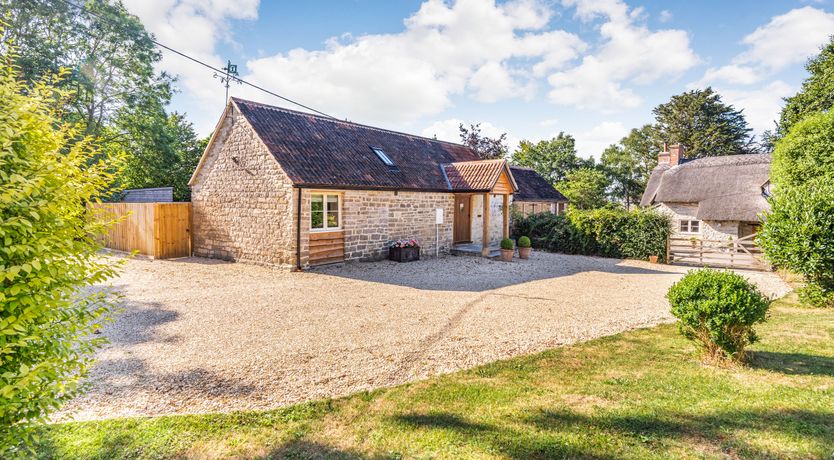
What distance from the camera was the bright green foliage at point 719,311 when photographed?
211 inches

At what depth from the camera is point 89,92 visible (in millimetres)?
22812

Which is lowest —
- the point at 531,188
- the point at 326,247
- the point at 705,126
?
the point at 326,247

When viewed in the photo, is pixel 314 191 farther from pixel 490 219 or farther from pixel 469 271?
pixel 490 219

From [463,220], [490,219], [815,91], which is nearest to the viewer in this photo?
[463,220]

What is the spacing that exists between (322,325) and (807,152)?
48.4ft

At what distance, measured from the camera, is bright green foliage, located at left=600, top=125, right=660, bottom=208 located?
145 feet

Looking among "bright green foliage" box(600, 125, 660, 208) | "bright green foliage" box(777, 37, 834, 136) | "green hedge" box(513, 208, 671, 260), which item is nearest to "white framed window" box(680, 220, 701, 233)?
"bright green foliage" box(777, 37, 834, 136)

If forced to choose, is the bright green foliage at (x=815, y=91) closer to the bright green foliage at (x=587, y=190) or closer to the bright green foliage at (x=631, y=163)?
the bright green foliage at (x=587, y=190)

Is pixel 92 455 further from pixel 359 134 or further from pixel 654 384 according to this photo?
pixel 359 134

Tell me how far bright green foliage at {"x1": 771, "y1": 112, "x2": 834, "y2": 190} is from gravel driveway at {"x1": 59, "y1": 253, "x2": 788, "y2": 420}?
3.48 meters

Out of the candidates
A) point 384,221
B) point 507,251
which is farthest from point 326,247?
point 507,251

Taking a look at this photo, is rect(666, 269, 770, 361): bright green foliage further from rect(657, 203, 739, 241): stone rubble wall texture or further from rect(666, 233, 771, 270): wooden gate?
rect(657, 203, 739, 241): stone rubble wall texture

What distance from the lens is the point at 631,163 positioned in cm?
4575

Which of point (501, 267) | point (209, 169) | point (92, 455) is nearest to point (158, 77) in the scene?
point (209, 169)
